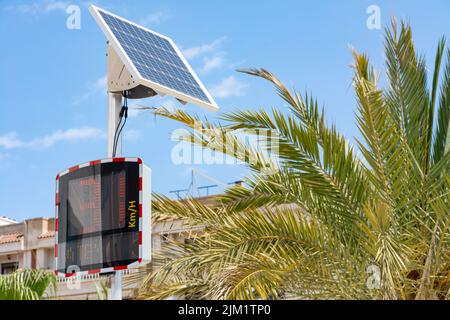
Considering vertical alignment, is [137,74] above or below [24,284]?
above

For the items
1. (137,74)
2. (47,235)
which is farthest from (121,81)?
(47,235)

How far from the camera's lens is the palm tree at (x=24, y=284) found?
15078mm

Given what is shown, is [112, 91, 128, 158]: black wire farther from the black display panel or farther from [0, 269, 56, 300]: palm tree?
[0, 269, 56, 300]: palm tree

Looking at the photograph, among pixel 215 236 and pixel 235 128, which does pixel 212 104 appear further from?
pixel 215 236

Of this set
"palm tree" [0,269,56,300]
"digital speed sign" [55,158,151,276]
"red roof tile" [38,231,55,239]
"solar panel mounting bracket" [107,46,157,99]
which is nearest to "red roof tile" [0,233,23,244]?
"red roof tile" [38,231,55,239]

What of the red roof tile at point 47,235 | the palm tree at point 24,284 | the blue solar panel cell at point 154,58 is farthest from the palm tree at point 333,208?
the red roof tile at point 47,235

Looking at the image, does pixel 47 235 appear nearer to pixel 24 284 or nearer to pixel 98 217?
pixel 24 284

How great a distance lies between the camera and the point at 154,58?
10.4 meters

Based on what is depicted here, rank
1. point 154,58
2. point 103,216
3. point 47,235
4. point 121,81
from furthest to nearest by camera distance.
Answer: point 47,235 → point 154,58 → point 121,81 → point 103,216

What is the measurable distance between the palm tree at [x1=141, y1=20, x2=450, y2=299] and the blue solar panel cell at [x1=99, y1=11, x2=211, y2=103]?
580 millimetres

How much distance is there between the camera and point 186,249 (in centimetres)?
1088

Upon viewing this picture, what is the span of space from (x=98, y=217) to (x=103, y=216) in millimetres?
79
